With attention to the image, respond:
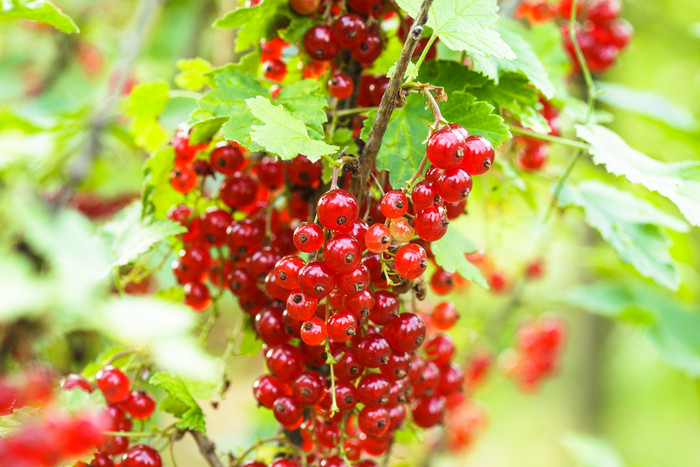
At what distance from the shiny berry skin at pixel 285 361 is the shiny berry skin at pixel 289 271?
10cm

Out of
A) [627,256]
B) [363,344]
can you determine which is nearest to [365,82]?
[363,344]

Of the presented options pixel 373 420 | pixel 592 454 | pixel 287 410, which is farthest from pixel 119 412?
pixel 592 454

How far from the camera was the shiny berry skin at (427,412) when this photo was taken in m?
0.87

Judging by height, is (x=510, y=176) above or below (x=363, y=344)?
above

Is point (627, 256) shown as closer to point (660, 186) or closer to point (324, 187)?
point (660, 186)

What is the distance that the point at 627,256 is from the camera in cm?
103

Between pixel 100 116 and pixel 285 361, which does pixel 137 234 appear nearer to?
pixel 285 361

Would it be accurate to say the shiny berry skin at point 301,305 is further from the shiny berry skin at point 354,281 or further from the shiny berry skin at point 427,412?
the shiny berry skin at point 427,412

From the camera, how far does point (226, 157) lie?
0.85 metres

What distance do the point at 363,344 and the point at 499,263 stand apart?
1291 mm

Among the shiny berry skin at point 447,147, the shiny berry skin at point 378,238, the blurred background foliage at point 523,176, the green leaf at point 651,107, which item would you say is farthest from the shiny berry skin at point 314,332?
the green leaf at point 651,107

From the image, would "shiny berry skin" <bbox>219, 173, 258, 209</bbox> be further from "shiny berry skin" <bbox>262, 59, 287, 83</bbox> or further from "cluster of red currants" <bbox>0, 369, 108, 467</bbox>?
"cluster of red currants" <bbox>0, 369, 108, 467</bbox>

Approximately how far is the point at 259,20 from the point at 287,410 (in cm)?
53

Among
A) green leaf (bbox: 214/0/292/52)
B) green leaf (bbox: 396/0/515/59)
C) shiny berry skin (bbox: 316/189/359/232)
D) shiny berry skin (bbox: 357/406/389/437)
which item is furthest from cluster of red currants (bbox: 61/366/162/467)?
green leaf (bbox: 396/0/515/59)
